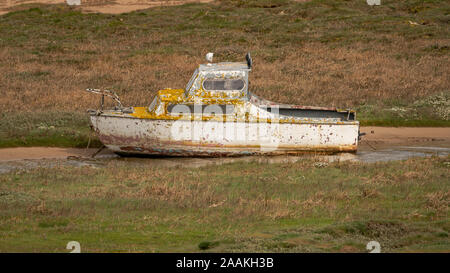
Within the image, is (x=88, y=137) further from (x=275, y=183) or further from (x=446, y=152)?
(x=446, y=152)

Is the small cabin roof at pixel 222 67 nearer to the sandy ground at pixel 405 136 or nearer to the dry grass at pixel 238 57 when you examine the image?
the sandy ground at pixel 405 136

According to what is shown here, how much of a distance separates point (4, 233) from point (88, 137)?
9.54 meters

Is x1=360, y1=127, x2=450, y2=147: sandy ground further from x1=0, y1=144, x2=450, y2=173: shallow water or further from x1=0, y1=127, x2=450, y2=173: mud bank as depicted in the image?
x1=0, y1=144, x2=450, y2=173: shallow water

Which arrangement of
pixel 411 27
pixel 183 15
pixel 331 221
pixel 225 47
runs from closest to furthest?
1. pixel 331 221
2. pixel 225 47
3. pixel 411 27
4. pixel 183 15

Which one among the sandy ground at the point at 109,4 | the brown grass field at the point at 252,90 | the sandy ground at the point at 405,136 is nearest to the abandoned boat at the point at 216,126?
the brown grass field at the point at 252,90

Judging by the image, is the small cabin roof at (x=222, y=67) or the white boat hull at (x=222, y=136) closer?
the white boat hull at (x=222, y=136)

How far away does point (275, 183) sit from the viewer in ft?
46.3

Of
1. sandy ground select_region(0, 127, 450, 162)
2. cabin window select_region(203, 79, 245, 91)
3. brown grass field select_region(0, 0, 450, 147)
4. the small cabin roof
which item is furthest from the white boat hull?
brown grass field select_region(0, 0, 450, 147)

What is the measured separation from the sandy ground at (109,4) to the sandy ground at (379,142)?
35.3 meters

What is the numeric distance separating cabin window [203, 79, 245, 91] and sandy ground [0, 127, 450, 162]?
3.64 meters

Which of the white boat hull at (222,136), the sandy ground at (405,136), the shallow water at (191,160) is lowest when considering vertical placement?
the sandy ground at (405,136)

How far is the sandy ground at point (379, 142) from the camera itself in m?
18.1

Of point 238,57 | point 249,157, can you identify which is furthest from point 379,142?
point 238,57

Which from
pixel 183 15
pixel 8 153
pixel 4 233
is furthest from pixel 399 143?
pixel 183 15
